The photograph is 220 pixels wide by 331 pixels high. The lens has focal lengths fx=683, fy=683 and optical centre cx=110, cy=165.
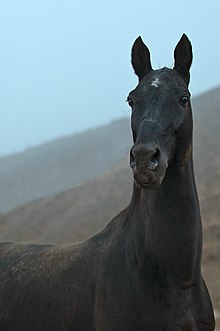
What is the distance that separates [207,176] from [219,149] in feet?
14.3

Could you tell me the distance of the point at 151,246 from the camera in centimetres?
571

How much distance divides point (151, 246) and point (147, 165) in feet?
3.87

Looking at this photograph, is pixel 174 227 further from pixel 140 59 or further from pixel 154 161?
pixel 140 59

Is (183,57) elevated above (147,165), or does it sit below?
above

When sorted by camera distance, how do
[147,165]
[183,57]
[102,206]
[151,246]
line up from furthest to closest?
[102,206] → [183,57] → [151,246] → [147,165]

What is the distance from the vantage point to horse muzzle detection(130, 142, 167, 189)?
4758mm

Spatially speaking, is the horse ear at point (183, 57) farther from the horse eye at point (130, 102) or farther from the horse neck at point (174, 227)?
the horse neck at point (174, 227)

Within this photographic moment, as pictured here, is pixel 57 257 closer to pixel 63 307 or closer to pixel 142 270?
pixel 63 307

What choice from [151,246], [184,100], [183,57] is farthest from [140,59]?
[151,246]

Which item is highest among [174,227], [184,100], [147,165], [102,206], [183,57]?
[183,57]

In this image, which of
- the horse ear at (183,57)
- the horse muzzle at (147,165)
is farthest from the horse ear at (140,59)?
the horse muzzle at (147,165)

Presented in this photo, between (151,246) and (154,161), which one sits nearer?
(154,161)

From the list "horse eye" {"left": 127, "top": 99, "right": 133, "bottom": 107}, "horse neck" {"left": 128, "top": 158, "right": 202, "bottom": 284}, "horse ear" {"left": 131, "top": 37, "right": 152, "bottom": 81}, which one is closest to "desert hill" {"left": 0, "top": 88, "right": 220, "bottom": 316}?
"horse neck" {"left": 128, "top": 158, "right": 202, "bottom": 284}

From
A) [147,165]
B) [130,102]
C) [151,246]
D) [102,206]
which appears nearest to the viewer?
[147,165]
